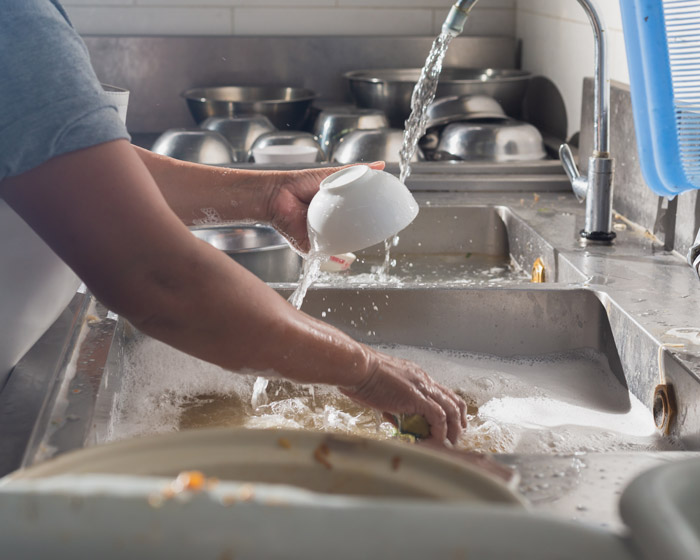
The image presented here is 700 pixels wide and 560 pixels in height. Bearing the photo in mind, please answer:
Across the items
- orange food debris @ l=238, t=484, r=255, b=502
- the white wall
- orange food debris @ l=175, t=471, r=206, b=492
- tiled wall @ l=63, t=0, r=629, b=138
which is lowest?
orange food debris @ l=175, t=471, r=206, b=492

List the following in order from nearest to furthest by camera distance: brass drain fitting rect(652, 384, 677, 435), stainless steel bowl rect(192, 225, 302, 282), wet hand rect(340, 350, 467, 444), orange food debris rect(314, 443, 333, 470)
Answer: orange food debris rect(314, 443, 333, 470)
wet hand rect(340, 350, 467, 444)
brass drain fitting rect(652, 384, 677, 435)
stainless steel bowl rect(192, 225, 302, 282)

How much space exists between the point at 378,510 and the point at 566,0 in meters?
2.23

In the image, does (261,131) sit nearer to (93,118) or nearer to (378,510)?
(93,118)

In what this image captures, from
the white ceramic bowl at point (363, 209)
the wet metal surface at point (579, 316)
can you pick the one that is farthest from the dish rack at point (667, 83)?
the white ceramic bowl at point (363, 209)

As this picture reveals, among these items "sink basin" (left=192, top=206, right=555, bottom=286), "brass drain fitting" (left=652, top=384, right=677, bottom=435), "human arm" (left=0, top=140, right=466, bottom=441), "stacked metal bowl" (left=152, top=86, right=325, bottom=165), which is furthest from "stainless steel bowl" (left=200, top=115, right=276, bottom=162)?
"human arm" (left=0, top=140, right=466, bottom=441)

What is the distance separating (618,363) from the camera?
116cm

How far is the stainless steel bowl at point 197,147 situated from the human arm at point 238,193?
2.89ft

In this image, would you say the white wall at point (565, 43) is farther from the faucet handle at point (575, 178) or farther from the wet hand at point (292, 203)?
the wet hand at point (292, 203)

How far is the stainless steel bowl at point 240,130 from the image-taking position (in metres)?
2.20

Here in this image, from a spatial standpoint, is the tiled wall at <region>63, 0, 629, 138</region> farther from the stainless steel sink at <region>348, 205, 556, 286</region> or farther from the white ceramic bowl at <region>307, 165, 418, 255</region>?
the white ceramic bowl at <region>307, 165, 418, 255</region>

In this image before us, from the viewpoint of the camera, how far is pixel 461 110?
2168 mm

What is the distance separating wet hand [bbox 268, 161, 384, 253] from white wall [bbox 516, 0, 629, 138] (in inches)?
35.7

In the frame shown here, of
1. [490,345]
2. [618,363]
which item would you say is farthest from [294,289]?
[618,363]

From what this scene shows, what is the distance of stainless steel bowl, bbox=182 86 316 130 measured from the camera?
2430 mm
